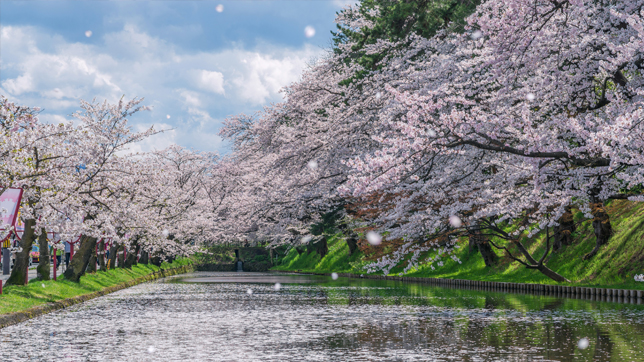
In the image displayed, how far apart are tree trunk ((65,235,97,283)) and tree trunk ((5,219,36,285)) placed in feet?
14.8

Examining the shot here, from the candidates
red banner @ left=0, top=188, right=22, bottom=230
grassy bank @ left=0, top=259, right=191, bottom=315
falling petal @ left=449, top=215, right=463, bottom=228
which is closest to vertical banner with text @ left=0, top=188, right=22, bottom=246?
red banner @ left=0, top=188, right=22, bottom=230

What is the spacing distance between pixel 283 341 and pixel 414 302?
10397mm

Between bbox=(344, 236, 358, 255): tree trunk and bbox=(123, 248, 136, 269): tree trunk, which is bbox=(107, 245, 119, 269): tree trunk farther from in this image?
bbox=(344, 236, 358, 255): tree trunk

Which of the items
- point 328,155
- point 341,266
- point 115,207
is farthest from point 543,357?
point 341,266

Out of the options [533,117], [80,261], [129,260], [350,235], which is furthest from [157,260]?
[533,117]

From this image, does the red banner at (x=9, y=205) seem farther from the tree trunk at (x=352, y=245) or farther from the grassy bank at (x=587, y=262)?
the tree trunk at (x=352, y=245)

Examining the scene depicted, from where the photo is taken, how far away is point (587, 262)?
27.2m

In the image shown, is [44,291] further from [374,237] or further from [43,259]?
[374,237]

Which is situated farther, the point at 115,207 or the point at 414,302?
the point at 115,207

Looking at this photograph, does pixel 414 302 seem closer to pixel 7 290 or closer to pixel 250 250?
pixel 7 290

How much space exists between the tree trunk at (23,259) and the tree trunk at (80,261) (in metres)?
4.52

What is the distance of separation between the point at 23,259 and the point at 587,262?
846 inches

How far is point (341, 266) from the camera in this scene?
58562mm

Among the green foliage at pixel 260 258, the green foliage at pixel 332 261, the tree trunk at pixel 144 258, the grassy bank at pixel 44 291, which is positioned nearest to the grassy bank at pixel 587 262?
the green foliage at pixel 332 261
